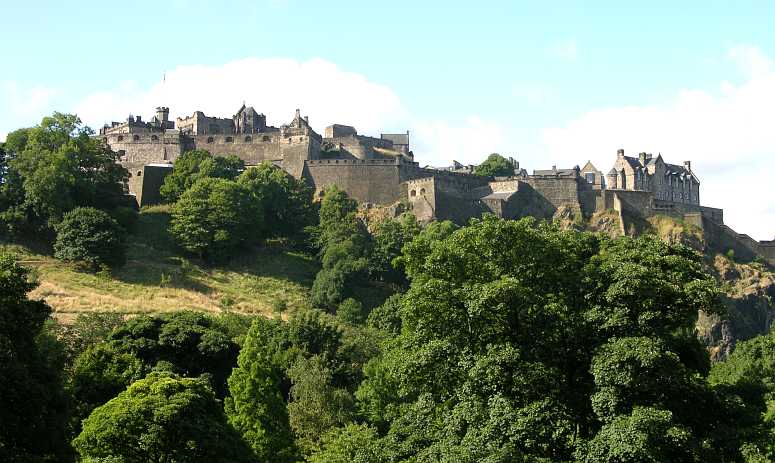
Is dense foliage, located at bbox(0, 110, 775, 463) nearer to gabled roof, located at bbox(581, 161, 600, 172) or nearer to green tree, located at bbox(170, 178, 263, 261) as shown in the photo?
green tree, located at bbox(170, 178, 263, 261)

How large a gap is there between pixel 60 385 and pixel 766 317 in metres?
68.8

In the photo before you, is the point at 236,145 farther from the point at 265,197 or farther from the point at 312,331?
the point at 312,331

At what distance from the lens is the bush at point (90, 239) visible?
7556cm

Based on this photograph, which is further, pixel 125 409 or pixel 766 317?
pixel 766 317

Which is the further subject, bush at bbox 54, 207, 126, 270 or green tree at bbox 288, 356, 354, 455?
bush at bbox 54, 207, 126, 270

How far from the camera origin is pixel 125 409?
3684 centimetres

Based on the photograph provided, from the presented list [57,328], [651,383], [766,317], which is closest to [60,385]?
[651,383]

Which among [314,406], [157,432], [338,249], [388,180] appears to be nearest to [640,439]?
[157,432]

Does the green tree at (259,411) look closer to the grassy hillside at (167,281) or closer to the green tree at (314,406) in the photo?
the green tree at (314,406)

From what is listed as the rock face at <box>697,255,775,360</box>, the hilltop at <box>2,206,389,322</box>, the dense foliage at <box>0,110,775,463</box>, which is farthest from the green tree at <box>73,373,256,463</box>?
the rock face at <box>697,255,775,360</box>

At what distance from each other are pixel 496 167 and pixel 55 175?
49.7 metres

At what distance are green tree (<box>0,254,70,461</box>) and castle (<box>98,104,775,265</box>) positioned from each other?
196 ft

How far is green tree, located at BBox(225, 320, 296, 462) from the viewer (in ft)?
147

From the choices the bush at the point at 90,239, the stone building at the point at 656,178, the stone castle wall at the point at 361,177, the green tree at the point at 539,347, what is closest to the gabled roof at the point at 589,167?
the stone building at the point at 656,178
